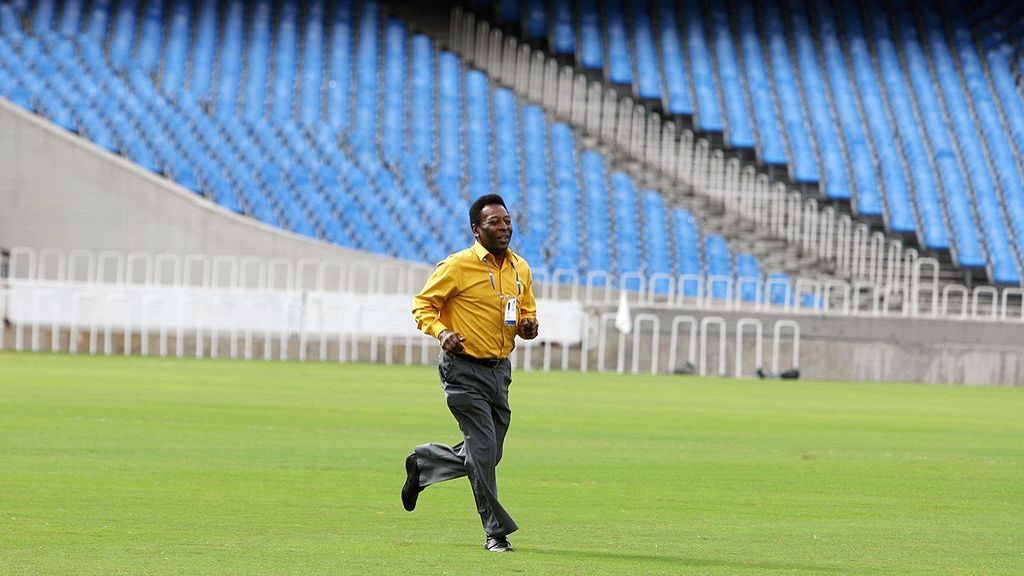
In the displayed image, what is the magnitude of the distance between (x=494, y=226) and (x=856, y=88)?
33935mm

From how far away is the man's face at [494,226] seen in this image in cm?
775

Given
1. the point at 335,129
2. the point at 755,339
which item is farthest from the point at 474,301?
the point at 335,129

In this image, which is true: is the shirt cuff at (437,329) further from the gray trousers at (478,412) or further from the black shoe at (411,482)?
the black shoe at (411,482)

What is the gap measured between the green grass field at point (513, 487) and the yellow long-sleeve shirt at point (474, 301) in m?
0.91

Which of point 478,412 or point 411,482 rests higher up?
point 478,412

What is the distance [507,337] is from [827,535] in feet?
6.05

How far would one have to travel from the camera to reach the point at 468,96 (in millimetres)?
38750

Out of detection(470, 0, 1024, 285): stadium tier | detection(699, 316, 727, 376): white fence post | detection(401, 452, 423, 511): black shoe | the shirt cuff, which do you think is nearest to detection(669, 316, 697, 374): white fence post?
detection(699, 316, 727, 376): white fence post

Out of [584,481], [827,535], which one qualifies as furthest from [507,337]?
[584,481]

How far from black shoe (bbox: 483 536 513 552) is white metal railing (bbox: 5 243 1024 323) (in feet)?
70.4

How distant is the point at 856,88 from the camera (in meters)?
40.5

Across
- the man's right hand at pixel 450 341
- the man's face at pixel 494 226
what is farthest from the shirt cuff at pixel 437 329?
the man's face at pixel 494 226

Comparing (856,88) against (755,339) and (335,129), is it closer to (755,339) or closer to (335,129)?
(335,129)

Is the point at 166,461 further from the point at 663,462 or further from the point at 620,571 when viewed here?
the point at 620,571
